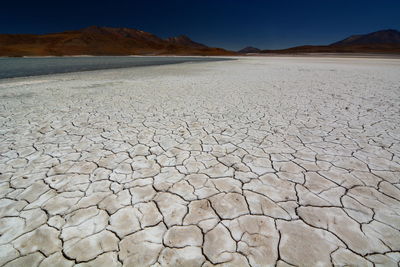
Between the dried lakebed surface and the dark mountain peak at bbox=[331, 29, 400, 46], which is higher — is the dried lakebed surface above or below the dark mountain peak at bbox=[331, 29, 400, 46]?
below

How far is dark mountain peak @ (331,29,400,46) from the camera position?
524 ft

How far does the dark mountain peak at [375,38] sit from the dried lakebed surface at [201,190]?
202951 mm

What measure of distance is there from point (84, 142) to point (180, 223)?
6.58ft

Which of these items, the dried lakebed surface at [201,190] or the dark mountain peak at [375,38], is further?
the dark mountain peak at [375,38]

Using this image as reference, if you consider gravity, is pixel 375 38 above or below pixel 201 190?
above

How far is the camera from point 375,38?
531 ft

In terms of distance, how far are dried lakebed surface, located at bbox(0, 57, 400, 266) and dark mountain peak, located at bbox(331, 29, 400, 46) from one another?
203 meters

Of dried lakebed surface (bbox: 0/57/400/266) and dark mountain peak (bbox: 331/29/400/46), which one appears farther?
dark mountain peak (bbox: 331/29/400/46)

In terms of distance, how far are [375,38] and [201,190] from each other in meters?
236

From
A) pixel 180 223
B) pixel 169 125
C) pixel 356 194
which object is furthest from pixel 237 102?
pixel 180 223

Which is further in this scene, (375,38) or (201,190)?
(375,38)

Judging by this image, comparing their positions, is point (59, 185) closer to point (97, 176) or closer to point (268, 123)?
point (97, 176)

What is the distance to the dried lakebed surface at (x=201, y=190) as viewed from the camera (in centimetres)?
118

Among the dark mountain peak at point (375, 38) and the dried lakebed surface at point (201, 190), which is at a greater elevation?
the dark mountain peak at point (375, 38)
